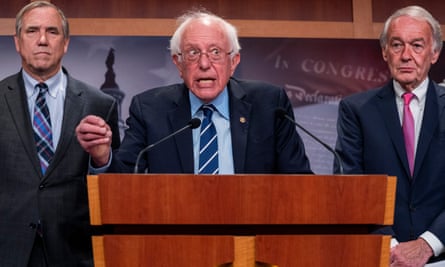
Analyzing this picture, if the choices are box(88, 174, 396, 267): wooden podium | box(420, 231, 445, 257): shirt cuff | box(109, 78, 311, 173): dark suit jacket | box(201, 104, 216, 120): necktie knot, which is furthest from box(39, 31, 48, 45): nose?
box(420, 231, 445, 257): shirt cuff

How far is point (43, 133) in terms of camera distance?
2965 mm

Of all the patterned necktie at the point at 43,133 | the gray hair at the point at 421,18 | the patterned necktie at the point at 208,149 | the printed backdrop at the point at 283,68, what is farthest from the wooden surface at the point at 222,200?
the printed backdrop at the point at 283,68

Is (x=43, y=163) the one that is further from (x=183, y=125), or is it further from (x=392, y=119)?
(x=392, y=119)

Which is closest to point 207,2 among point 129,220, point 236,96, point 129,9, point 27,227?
point 129,9

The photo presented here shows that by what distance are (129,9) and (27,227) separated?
224cm

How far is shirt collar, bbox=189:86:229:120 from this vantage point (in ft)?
9.55

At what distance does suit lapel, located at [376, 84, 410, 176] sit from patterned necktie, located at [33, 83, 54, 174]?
1.28m

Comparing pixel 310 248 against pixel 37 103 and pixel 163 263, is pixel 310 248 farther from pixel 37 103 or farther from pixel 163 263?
pixel 37 103

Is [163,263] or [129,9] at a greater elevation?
[129,9]

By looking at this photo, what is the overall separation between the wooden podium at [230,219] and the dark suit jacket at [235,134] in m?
0.74

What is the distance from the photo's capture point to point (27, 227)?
9.43 feet

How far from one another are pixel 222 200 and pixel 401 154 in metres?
1.16

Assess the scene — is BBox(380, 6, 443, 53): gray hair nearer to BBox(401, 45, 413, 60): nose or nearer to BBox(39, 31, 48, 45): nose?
BBox(401, 45, 413, 60): nose

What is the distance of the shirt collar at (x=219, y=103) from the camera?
115 inches
